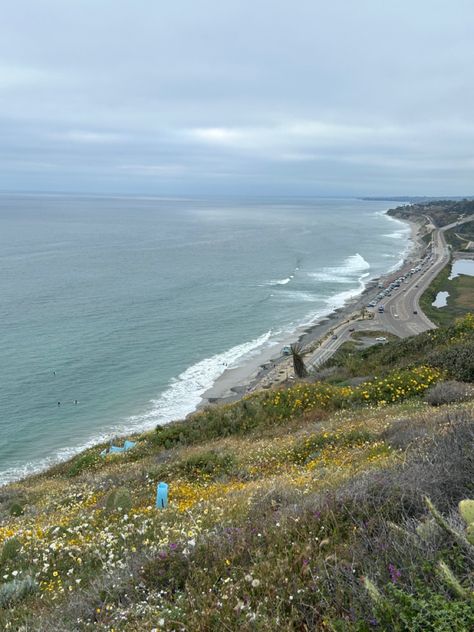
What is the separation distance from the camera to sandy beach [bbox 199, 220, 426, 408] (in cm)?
4147

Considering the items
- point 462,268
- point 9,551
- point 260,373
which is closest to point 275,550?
point 9,551

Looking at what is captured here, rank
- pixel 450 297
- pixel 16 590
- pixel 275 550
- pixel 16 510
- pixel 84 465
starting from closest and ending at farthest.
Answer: pixel 275 550 < pixel 16 590 < pixel 16 510 < pixel 84 465 < pixel 450 297

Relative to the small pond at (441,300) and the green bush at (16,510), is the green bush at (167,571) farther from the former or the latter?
the small pond at (441,300)

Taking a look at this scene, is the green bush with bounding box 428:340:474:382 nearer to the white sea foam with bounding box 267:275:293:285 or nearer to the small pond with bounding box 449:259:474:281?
the white sea foam with bounding box 267:275:293:285

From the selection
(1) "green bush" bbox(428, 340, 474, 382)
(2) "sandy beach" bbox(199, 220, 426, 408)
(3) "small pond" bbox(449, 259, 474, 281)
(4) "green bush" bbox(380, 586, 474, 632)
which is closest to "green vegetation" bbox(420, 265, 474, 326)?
(3) "small pond" bbox(449, 259, 474, 281)

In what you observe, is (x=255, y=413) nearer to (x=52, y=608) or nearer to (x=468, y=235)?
(x=52, y=608)

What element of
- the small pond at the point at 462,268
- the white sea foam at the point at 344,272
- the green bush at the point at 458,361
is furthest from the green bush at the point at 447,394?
the small pond at the point at 462,268

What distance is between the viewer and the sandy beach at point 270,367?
4147cm

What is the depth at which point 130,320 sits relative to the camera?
193ft

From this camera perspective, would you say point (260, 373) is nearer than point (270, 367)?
Yes

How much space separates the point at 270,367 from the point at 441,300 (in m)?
43.5

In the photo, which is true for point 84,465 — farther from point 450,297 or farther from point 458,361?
point 450,297

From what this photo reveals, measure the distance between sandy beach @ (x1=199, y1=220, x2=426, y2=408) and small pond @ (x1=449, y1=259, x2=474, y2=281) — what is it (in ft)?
125

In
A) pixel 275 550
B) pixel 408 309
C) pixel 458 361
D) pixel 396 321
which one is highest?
pixel 275 550
